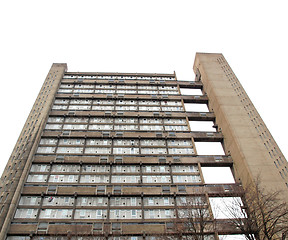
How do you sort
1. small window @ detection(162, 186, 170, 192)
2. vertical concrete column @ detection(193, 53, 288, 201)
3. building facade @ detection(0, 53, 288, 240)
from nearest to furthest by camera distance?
building facade @ detection(0, 53, 288, 240)
vertical concrete column @ detection(193, 53, 288, 201)
small window @ detection(162, 186, 170, 192)

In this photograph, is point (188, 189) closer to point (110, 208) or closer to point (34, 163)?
point (110, 208)

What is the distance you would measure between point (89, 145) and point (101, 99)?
550 inches

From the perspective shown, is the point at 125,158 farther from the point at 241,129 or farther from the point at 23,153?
the point at 241,129

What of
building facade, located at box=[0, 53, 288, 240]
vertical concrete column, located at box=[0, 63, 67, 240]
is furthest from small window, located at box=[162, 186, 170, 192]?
vertical concrete column, located at box=[0, 63, 67, 240]

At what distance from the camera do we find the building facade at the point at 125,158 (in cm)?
3397

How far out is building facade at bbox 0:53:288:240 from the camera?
33969mm

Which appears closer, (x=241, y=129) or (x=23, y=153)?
(x=23, y=153)

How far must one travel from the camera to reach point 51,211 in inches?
1382

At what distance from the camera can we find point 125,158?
4203 cm

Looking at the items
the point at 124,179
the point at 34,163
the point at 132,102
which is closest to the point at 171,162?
the point at 124,179

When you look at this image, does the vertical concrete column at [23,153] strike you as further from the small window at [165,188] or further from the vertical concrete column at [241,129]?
the vertical concrete column at [241,129]

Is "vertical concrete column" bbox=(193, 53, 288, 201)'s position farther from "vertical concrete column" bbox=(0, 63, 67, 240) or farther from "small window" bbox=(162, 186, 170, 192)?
"vertical concrete column" bbox=(0, 63, 67, 240)

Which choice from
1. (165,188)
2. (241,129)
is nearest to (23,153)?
(165,188)

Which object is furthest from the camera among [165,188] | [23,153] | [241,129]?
[241,129]
